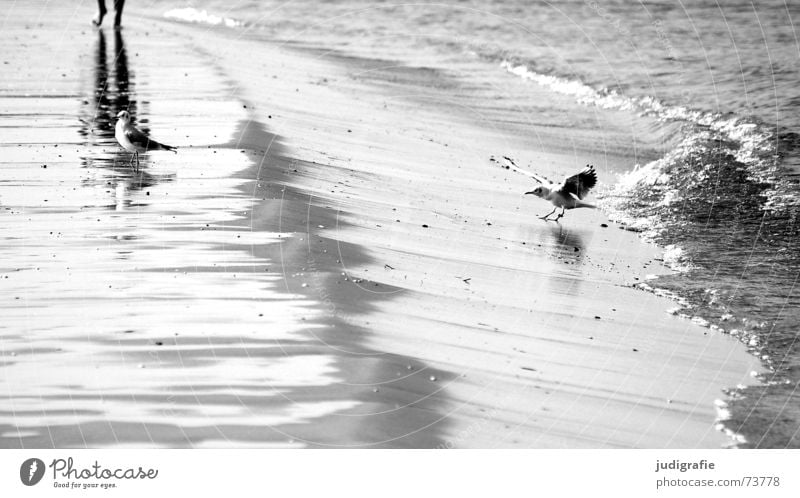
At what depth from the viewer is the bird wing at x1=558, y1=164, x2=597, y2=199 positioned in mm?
11602

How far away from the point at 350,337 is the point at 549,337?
1705mm

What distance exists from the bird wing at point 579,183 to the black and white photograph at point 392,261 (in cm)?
4

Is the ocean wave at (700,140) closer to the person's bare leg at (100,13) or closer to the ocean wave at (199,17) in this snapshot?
the ocean wave at (199,17)

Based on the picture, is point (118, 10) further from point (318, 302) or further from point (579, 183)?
point (318, 302)

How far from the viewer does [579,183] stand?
38.3ft

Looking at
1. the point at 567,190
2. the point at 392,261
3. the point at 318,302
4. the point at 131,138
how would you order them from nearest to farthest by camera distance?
the point at 318,302 → the point at 392,261 → the point at 567,190 → the point at 131,138

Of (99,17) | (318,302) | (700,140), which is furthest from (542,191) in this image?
(99,17)

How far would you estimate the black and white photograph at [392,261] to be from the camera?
6273 millimetres

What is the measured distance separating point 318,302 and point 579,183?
4976 millimetres

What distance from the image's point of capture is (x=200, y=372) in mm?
6535

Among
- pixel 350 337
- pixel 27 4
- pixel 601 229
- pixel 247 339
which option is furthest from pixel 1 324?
pixel 27 4

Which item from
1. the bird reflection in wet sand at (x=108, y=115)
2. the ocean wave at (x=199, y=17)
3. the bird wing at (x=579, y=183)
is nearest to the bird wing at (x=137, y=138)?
the bird reflection in wet sand at (x=108, y=115)
